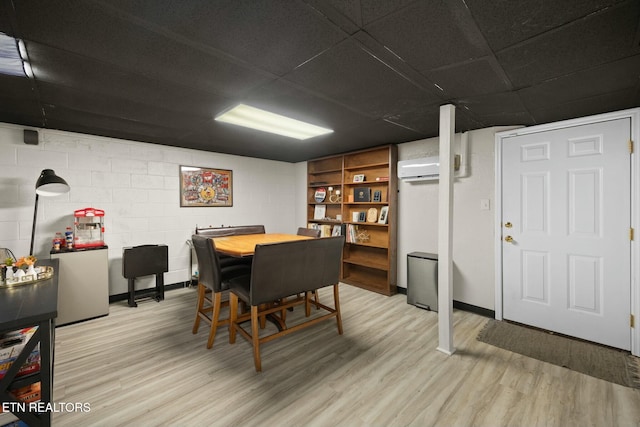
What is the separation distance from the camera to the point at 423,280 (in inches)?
131

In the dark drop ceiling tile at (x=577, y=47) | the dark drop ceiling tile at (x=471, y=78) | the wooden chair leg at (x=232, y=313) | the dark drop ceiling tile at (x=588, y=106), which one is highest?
the dark drop ceiling tile at (x=471, y=78)

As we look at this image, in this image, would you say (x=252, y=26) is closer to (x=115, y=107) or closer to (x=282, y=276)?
(x=282, y=276)

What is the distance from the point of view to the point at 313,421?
1.59m

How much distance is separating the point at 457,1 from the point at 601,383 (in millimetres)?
2719

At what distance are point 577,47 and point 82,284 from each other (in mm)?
4678

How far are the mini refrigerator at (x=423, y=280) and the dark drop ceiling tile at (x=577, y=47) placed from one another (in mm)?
2117

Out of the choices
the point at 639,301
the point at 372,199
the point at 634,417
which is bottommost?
the point at 634,417

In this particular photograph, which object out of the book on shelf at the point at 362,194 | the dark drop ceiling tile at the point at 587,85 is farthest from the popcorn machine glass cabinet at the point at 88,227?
the dark drop ceiling tile at the point at 587,85

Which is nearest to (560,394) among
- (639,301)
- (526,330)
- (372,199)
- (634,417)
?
(634,417)

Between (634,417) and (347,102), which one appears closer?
(634,417)

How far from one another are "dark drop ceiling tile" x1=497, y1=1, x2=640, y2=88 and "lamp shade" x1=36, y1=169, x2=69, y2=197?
3.69 m

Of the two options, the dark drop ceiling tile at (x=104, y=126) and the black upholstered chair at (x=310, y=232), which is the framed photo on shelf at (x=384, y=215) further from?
the dark drop ceiling tile at (x=104, y=126)

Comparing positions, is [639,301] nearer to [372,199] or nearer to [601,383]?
[601,383]

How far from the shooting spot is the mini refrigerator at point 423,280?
322 centimetres
